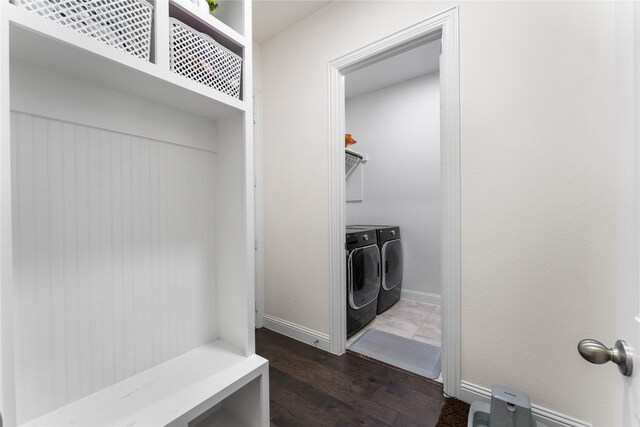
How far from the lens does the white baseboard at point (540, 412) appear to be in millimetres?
1205

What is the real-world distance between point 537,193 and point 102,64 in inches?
69.3

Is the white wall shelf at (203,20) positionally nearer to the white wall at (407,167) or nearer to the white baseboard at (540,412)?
the white baseboard at (540,412)

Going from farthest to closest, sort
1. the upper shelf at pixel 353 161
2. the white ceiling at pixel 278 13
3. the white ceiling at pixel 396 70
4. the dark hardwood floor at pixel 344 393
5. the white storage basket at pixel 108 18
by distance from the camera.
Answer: the upper shelf at pixel 353 161
the white ceiling at pixel 396 70
the white ceiling at pixel 278 13
the dark hardwood floor at pixel 344 393
the white storage basket at pixel 108 18

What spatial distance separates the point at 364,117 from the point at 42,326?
3490mm

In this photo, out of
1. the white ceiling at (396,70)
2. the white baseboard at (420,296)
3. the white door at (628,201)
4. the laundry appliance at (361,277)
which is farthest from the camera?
the white baseboard at (420,296)

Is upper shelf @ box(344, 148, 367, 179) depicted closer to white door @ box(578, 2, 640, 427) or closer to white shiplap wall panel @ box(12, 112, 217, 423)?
white shiplap wall panel @ box(12, 112, 217, 423)

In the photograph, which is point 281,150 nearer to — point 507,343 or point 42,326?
point 42,326

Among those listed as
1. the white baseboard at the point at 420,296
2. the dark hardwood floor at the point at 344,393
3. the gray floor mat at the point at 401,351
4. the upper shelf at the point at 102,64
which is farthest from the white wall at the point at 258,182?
the white baseboard at the point at 420,296

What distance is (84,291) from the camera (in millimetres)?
812

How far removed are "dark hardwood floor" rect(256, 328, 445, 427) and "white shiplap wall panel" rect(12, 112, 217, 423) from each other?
2.36 ft

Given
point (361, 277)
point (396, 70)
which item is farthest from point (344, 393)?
point (396, 70)

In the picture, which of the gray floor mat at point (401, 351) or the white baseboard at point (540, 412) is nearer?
the white baseboard at point (540, 412)

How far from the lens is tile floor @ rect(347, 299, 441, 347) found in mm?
2257

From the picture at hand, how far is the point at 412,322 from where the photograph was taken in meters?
2.55
